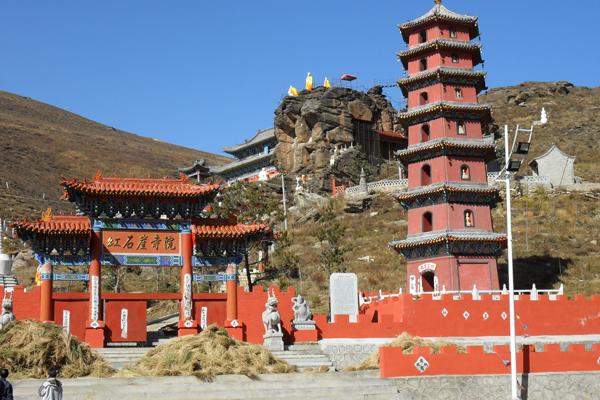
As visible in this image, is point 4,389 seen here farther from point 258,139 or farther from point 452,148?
point 258,139

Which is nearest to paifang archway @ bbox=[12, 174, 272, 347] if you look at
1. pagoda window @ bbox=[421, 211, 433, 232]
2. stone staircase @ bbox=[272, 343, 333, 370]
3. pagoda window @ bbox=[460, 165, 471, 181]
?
stone staircase @ bbox=[272, 343, 333, 370]

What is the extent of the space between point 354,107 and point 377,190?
1442 centimetres

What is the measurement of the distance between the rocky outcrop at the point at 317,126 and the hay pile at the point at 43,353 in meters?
60.4

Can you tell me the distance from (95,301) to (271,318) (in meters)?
7.22

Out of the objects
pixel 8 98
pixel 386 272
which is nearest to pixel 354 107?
pixel 386 272

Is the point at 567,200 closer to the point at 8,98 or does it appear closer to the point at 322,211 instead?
the point at 322,211

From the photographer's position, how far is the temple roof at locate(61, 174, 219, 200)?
34.8 m

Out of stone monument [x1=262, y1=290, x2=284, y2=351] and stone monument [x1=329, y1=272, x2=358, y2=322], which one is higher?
stone monument [x1=329, y1=272, x2=358, y2=322]

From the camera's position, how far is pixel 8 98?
189875mm

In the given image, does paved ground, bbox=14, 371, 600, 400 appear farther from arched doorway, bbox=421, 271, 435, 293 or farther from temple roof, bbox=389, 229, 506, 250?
arched doorway, bbox=421, 271, 435, 293

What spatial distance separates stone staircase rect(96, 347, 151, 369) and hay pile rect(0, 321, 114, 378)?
1910mm

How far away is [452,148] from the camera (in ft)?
157

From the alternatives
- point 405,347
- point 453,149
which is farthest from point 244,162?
point 405,347

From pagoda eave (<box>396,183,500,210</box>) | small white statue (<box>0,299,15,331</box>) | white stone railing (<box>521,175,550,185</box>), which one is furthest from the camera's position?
white stone railing (<box>521,175,550,185</box>)
